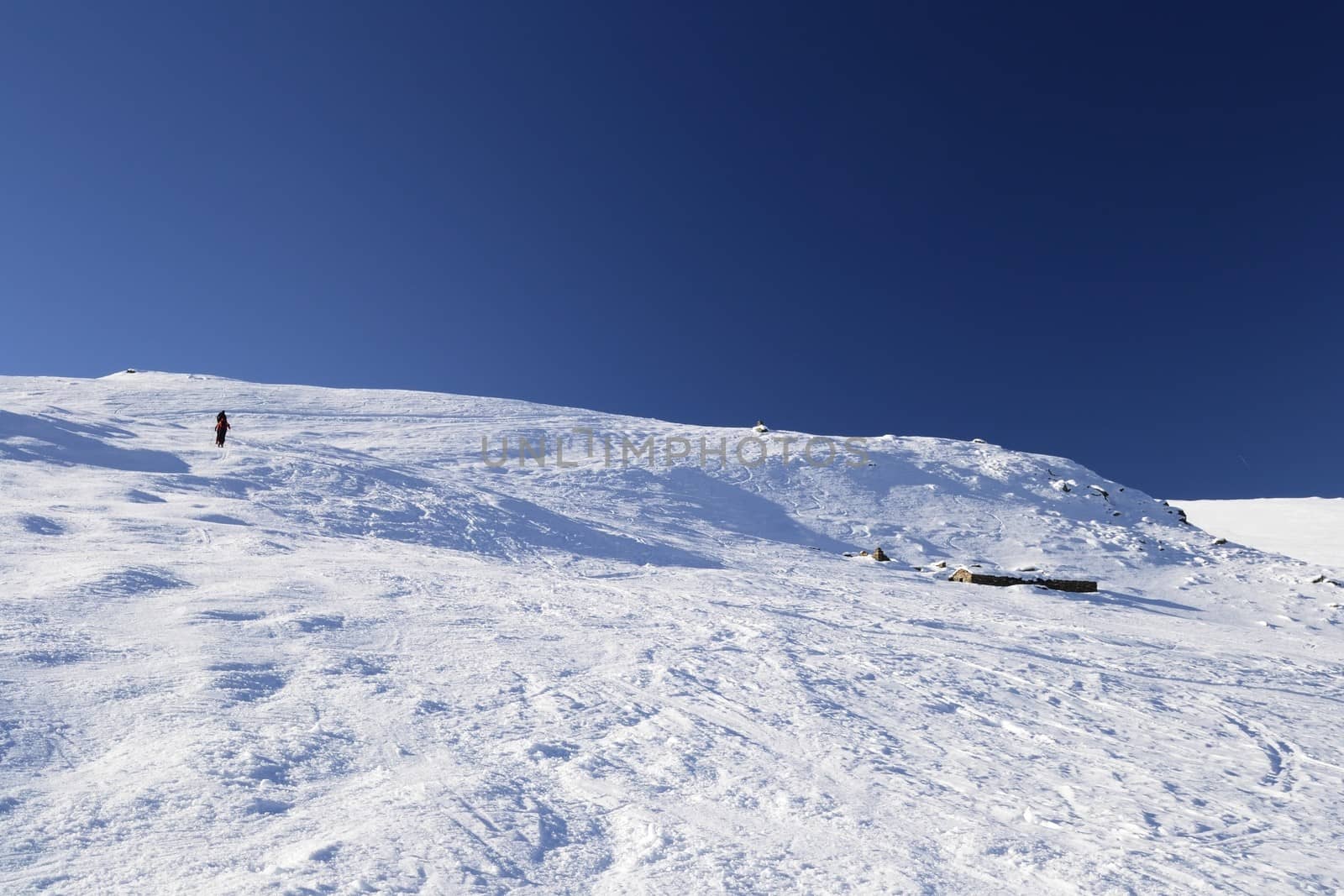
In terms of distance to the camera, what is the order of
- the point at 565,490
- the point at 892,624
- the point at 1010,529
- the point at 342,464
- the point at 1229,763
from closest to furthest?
the point at 1229,763
the point at 892,624
the point at 342,464
the point at 565,490
the point at 1010,529

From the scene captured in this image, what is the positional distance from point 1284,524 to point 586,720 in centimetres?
5059

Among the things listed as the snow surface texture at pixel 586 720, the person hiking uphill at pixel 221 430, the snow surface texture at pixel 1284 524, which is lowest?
the snow surface texture at pixel 586 720

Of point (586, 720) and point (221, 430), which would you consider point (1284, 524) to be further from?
point (221, 430)

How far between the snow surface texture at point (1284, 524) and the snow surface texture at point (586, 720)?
23727mm

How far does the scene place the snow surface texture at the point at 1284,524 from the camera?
116 feet

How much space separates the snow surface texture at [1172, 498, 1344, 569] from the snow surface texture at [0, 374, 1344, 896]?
77.8 ft

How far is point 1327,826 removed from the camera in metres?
5.30

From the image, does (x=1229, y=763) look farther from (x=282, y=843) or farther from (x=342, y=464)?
(x=342, y=464)

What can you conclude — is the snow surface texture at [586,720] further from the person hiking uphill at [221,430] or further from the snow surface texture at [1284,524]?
the snow surface texture at [1284,524]

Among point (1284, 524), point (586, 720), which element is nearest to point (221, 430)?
point (586, 720)

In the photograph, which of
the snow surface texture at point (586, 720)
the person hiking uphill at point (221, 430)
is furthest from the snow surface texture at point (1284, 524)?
the person hiking uphill at point (221, 430)

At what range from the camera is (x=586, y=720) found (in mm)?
6297

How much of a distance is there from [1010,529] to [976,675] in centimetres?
1835

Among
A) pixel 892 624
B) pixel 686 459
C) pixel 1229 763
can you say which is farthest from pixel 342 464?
pixel 1229 763
